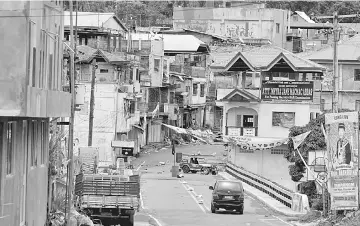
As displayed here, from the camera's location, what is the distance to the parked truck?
3562cm

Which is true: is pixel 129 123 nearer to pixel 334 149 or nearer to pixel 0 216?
pixel 334 149

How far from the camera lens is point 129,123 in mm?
81500

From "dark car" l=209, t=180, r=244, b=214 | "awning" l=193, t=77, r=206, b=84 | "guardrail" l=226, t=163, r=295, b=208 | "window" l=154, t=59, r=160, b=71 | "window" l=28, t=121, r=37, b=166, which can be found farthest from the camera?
"awning" l=193, t=77, r=206, b=84

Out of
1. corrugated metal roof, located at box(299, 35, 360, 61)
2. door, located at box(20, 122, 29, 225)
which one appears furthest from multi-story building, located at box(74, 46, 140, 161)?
door, located at box(20, 122, 29, 225)

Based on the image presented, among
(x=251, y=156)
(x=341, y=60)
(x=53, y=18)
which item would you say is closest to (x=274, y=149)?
(x=251, y=156)

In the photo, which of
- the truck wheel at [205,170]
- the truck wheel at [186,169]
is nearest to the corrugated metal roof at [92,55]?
the truck wheel at [186,169]

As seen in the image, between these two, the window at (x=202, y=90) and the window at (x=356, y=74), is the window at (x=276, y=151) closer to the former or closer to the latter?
the window at (x=356, y=74)

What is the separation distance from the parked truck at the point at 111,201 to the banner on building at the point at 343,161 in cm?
673

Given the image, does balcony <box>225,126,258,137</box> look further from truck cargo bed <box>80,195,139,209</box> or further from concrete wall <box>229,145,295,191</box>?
truck cargo bed <box>80,195,139,209</box>

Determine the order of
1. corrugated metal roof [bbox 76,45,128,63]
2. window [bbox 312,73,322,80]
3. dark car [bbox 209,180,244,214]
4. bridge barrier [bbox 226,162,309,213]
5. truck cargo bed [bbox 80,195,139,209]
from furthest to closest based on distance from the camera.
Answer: window [bbox 312,73,322,80]
corrugated metal roof [bbox 76,45,128,63]
dark car [bbox 209,180,244,214]
bridge barrier [bbox 226,162,309,213]
truck cargo bed [bbox 80,195,139,209]

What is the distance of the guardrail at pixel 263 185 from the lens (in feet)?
155

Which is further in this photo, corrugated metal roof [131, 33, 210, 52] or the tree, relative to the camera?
corrugated metal roof [131, 33, 210, 52]

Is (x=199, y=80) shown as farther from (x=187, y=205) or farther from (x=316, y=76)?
(x=187, y=205)

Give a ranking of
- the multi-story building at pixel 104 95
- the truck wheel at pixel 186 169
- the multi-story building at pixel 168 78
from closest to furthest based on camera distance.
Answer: the truck wheel at pixel 186 169, the multi-story building at pixel 104 95, the multi-story building at pixel 168 78
